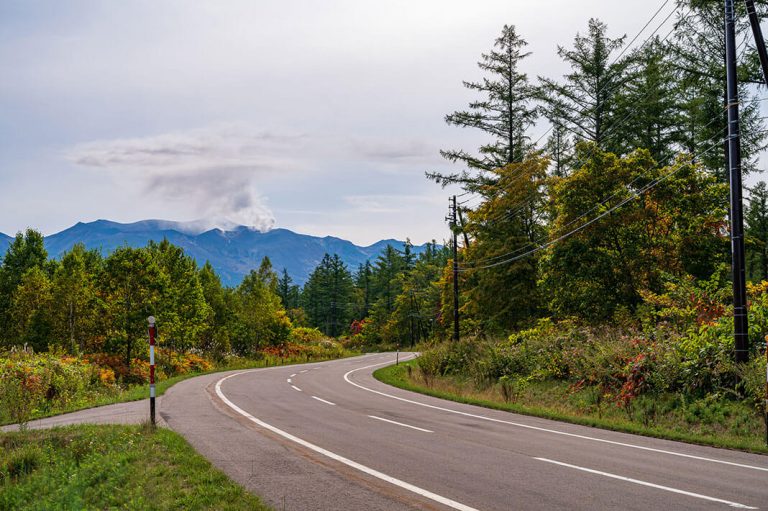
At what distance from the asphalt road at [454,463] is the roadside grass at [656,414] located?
2.58 ft

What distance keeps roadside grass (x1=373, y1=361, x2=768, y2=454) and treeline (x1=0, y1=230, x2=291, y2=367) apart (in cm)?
2052

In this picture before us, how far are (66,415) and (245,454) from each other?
9.76 meters

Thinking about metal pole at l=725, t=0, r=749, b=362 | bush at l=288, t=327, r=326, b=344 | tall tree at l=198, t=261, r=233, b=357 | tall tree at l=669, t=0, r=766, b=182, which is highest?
tall tree at l=669, t=0, r=766, b=182

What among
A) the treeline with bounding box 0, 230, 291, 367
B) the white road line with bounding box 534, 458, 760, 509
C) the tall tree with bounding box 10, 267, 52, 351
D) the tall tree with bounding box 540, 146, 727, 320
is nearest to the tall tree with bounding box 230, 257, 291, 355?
the treeline with bounding box 0, 230, 291, 367

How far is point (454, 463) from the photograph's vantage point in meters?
8.38

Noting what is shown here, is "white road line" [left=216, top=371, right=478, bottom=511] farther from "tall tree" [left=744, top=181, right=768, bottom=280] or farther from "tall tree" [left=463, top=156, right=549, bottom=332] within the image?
"tall tree" [left=744, top=181, right=768, bottom=280]

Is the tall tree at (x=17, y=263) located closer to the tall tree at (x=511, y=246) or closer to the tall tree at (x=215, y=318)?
the tall tree at (x=215, y=318)

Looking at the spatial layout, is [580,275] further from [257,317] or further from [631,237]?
Answer: [257,317]

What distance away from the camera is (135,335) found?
33469mm

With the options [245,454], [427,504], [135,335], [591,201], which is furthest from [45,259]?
[427,504]

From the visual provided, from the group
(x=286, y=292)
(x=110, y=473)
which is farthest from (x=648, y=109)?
(x=286, y=292)

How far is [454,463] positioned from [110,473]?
16.8 feet

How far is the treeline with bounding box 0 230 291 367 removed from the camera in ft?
109

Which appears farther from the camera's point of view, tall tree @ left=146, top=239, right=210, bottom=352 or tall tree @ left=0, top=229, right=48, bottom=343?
tall tree @ left=0, top=229, right=48, bottom=343
